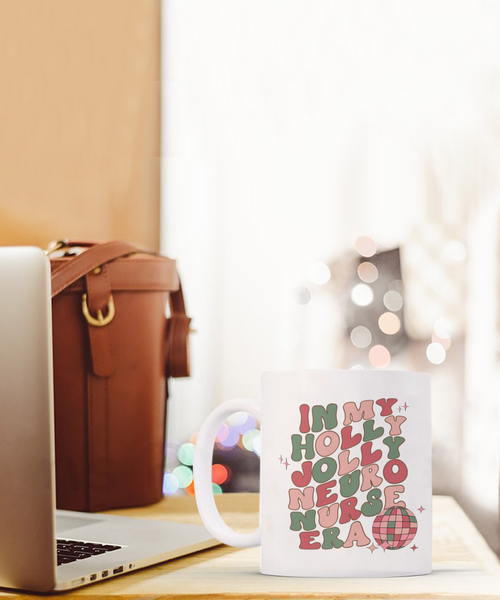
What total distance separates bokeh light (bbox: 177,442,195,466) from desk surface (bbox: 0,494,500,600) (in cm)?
103

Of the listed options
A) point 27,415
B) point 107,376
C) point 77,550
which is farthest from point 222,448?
point 27,415

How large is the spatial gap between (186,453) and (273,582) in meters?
1.17

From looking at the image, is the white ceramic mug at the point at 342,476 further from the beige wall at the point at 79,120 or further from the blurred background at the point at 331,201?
the blurred background at the point at 331,201

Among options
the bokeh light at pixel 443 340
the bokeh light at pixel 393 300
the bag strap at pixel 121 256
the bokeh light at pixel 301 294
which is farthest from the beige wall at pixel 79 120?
the bokeh light at pixel 443 340

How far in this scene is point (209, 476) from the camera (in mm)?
552

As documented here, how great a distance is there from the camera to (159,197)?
1699mm

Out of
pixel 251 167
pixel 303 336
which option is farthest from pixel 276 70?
pixel 303 336

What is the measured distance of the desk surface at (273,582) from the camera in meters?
0.48

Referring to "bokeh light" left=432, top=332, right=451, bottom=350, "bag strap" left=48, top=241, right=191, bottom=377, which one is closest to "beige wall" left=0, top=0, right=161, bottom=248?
"bag strap" left=48, top=241, right=191, bottom=377

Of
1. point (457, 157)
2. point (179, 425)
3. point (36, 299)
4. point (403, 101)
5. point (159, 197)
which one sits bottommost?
point (179, 425)

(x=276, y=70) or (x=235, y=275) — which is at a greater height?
(x=276, y=70)

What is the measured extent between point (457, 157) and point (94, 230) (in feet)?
3.04

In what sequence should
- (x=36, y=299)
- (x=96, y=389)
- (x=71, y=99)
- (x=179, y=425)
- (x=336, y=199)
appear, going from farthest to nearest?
(x=336, y=199) → (x=179, y=425) → (x=71, y=99) → (x=96, y=389) → (x=36, y=299)

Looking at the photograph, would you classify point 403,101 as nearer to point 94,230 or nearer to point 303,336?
point 303,336
